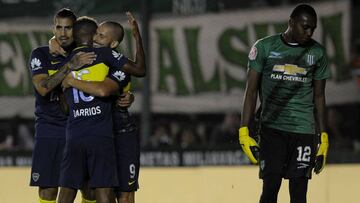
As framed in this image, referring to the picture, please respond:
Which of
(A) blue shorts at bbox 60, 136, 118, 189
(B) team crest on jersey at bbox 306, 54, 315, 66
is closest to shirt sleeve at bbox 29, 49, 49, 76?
(A) blue shorts at bbox 60, 136, 118, 189

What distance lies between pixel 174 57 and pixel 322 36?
73.9 inches

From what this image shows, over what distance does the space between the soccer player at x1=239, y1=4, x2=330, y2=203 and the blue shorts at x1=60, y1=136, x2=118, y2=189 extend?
104cm

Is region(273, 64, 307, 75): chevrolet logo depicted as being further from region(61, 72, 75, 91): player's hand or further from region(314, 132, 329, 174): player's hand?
region(61, 72, 75, 91): player's hand

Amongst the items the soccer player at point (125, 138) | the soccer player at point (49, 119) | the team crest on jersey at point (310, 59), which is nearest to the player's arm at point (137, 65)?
the soccer player at point (125, 138)

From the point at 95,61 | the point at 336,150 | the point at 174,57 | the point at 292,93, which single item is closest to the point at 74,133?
the point at 95,61

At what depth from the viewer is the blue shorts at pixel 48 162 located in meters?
7.87

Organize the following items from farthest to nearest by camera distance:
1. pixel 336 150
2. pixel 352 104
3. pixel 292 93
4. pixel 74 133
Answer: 1. pixel 352 104
2. pixel 336 150
3. pixel 292 93
4. pixel 74 133

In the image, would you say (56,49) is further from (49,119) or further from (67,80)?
(67,80)

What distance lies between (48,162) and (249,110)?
1.62 meters

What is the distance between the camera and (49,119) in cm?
785

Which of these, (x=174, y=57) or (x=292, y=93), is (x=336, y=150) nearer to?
(x=174, y=57)

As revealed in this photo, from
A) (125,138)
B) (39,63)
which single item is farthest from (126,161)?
(39,63)

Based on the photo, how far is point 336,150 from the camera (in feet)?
38.3

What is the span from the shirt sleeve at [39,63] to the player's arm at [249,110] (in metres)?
1.53
